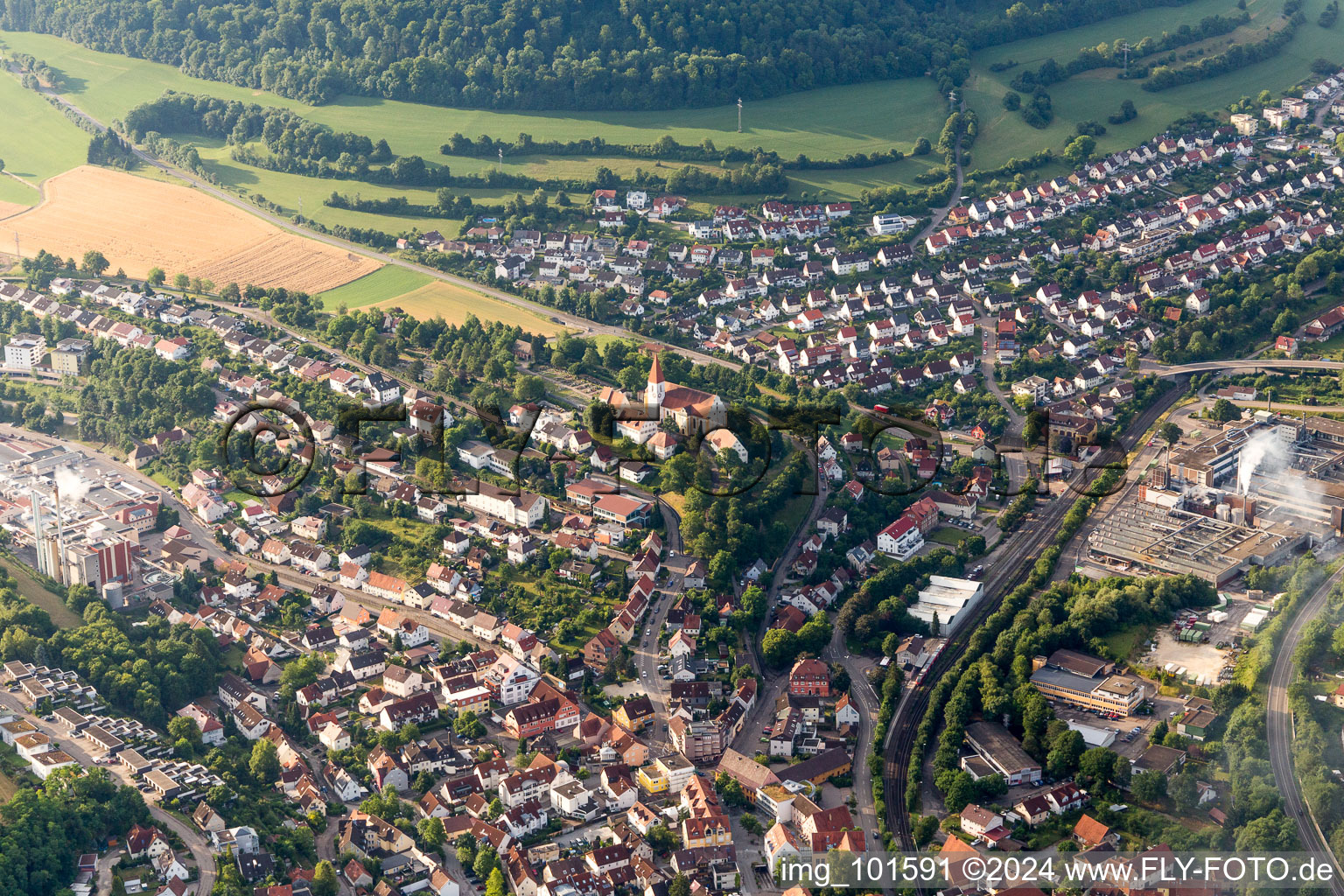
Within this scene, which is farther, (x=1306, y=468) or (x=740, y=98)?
(x=740, y=98)

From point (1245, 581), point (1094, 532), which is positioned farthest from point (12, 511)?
point (1245, 581)

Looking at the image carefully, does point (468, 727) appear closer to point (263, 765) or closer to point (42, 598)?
point (263, 765)

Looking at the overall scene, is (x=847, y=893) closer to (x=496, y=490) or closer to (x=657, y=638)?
(x=657, y=638)

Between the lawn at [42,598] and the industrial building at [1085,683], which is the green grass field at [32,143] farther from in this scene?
the industrial building at [1085,683]

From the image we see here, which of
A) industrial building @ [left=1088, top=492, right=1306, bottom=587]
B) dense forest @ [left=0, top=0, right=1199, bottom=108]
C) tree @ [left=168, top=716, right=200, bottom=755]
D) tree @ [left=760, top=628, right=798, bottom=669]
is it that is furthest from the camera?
dense forest @ [left=0, top=0, right=1199, bottom=108]

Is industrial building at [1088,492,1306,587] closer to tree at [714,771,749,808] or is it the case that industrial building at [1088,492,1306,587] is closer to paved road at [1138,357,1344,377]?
paved road at [1138,357,1344,377]

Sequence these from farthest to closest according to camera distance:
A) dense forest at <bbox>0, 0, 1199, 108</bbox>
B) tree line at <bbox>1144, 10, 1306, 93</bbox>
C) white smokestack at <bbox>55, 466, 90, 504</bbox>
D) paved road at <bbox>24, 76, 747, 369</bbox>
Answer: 1. tree line at <bbox>1144, 10, 1306, 93</bbox>
2. dense forest at <bbox>0, 0, 1199, 108</bbox>
3. paved road at <bbox>24, 76, 747, 369</bbox>
4. white smokestack at <bbox>55, 466, 90, 504</bbox>

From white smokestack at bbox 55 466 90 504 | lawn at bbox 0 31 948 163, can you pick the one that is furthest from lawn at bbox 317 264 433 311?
white smokestack at bbox 55 466 90 504
